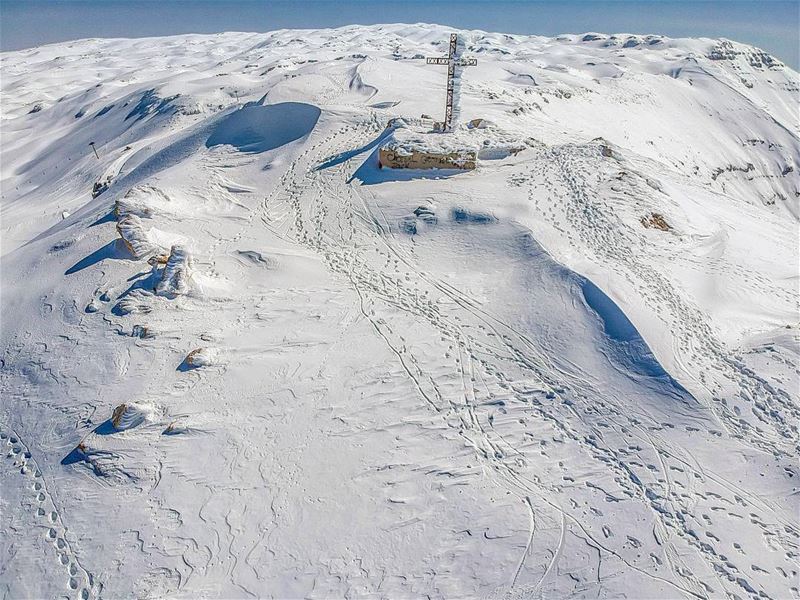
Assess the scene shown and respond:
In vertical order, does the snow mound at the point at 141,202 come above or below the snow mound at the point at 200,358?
above

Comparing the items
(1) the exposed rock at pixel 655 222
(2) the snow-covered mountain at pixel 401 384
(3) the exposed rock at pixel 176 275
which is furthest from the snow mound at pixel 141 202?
(1) the exposed rock at pixel 655 222

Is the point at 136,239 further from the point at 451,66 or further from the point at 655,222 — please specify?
the point at 655,222

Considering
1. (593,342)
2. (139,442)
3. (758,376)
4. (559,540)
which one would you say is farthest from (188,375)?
(758,376)

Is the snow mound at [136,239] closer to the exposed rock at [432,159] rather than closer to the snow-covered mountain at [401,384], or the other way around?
the snow-covered mountain at [401,384]

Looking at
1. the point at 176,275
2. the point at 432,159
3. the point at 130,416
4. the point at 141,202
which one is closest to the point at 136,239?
the point at 176,275

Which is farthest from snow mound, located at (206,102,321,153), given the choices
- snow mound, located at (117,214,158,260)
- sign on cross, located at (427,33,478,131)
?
snow mound, located at (117,214,158,260)

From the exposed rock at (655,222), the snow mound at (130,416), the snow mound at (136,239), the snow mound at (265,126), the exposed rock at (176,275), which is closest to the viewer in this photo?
the snow mound at (130,416)
